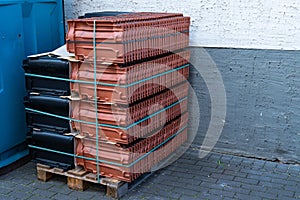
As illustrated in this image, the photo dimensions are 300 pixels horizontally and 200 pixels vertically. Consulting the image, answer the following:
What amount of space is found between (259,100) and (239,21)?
113cm

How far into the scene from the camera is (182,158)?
573 cm

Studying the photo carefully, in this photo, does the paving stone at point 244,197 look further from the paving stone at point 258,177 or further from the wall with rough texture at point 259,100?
the wall with rough texture at point 259,100

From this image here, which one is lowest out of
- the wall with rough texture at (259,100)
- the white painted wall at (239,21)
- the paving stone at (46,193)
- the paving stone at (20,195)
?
the paving stone at (20,195)

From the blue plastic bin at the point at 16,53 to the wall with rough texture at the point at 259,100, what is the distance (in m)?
2.24

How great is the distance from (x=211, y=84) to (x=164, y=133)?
115 cm

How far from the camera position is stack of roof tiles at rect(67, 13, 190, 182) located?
4.17 m

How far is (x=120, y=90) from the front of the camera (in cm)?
420

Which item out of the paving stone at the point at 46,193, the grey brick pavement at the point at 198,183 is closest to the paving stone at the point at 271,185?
the grey brick pavement at the point at 198,183

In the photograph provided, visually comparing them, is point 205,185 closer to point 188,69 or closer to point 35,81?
point 188,69

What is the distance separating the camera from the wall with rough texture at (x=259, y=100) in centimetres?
535

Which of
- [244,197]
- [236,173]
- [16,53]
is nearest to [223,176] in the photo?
[236,173]

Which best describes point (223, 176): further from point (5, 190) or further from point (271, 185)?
point (5, 190)

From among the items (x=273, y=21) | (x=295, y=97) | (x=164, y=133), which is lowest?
(x=164, y=133)

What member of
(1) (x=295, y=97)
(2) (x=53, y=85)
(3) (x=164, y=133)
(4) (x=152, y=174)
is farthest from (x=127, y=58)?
(1) (x=295, y=97)
